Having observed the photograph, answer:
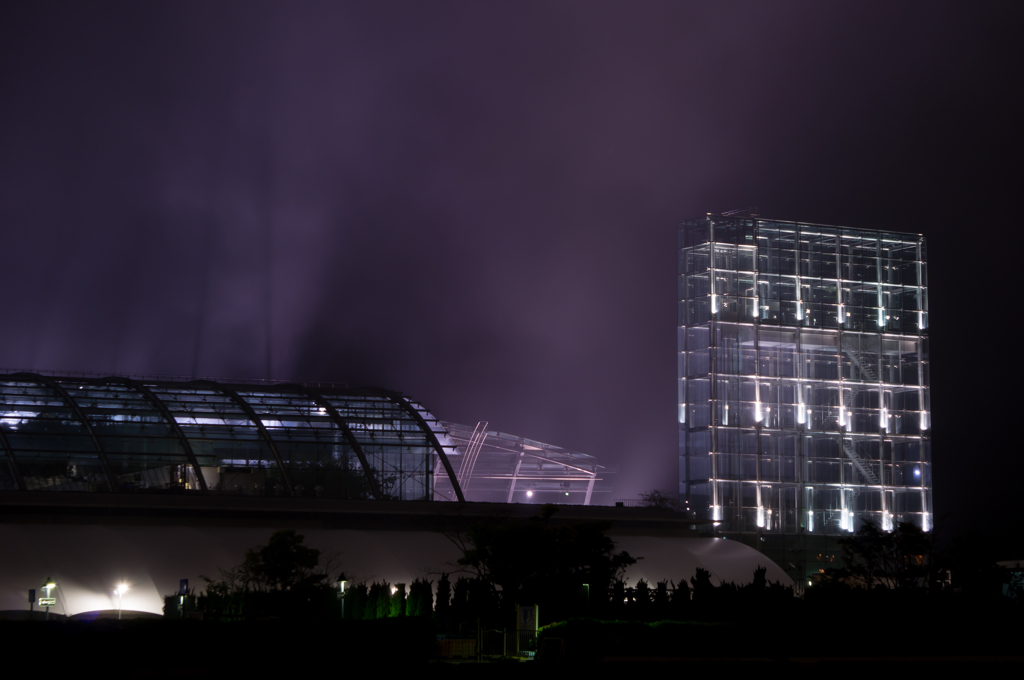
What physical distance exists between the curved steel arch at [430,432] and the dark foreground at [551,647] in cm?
2090

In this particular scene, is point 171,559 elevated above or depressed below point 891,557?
below

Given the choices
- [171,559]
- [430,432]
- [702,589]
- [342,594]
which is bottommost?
[342,594]

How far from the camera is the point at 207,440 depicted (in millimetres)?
62281

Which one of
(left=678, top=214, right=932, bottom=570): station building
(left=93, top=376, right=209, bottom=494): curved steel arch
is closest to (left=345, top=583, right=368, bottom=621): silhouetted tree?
(left=93, top=376, right=209, bottom=494): curved steel arch

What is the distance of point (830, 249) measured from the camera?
308 ft

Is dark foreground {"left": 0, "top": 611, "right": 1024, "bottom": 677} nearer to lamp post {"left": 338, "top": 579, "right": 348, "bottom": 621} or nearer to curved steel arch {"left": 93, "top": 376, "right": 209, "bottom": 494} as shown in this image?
lamp post {"left": 338, "top": 579, "right": 348, "bottom": 621}

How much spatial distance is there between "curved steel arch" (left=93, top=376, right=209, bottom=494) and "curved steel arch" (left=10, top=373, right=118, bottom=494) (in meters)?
2.84

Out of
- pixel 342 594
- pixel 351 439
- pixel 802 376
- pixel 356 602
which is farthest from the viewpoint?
pixel 802 376

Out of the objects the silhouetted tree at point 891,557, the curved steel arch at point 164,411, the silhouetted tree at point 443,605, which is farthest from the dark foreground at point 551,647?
the curved steel arch at point 164,411

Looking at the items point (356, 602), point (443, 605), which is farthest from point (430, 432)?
point (356, 602)

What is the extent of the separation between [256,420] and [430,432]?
32.4 ft

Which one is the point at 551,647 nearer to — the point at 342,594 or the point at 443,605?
the point at 342,594

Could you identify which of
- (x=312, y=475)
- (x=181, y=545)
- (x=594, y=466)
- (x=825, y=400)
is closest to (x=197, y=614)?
(x=181, y=545)

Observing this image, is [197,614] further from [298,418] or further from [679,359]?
[679,359]
